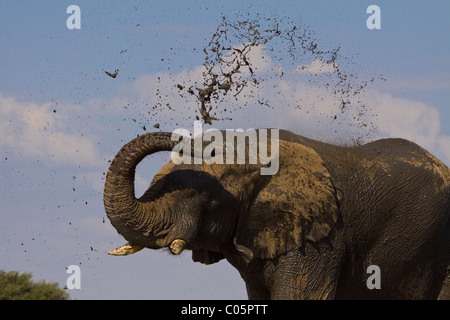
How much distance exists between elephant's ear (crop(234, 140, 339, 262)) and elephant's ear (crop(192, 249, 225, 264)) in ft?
1.89

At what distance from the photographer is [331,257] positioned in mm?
11781

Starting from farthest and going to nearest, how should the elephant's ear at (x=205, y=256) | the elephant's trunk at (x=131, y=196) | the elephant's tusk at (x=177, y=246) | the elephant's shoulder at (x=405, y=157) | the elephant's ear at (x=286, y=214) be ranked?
the elephant's shoulder at (x=405, y=157) < the elephant's ear at (x=205, y=256) < the elephant's ear at (x=286, y=214) < the elephant's tusk at (x=177, y=246) < the elephant's trunk at (x=131, y=196)

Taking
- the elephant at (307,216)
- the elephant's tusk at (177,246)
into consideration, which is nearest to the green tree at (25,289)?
the elephant at (307,216)

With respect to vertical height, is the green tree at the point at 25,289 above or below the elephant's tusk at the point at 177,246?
below

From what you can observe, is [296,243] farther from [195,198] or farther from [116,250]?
[116,250]

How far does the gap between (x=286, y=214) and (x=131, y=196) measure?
201 cm

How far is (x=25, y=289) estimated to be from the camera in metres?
23.6

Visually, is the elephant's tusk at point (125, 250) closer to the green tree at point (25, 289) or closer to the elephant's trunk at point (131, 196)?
the elephant's trunk at point (131, 196)

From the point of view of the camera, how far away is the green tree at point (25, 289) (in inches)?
916

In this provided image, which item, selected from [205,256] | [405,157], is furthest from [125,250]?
[405,157]

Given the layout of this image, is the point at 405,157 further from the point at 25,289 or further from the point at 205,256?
the point at 25,289

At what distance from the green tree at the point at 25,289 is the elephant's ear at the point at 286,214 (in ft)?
41.5
